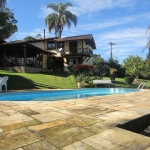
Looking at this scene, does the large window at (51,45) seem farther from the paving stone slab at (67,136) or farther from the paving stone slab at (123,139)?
the paving stone slab at (123,139)

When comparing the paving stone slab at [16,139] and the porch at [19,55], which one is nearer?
the paving stone slab at [16,139]

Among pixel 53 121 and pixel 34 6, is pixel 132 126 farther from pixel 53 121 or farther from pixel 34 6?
pixel 34 6

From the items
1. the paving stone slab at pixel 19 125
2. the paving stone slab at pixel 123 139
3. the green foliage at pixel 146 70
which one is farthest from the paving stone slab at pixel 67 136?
the green foliage at pixel 146 70

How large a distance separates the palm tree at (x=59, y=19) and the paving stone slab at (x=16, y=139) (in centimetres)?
3083

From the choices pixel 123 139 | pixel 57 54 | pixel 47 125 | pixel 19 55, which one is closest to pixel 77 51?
pixel 57 54

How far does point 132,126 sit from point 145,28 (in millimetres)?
20708

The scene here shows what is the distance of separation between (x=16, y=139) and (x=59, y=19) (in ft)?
104

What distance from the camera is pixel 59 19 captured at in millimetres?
32375

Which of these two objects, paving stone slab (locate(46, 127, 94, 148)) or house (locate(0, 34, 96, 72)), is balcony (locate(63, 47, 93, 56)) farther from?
paving stone slab (locate(46, 127, 94, 148))

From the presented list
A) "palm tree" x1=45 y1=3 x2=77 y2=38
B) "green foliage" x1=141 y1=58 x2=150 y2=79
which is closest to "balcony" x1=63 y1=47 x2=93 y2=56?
"palm tree" x1=45 y1=3 x2=77 y2=38

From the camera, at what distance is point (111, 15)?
56.8 ft

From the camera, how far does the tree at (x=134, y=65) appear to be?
26.1 m

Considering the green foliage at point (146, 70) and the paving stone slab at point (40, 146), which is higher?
the green foliage at point (146, 70)

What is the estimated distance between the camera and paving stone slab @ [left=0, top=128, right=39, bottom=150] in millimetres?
2423
